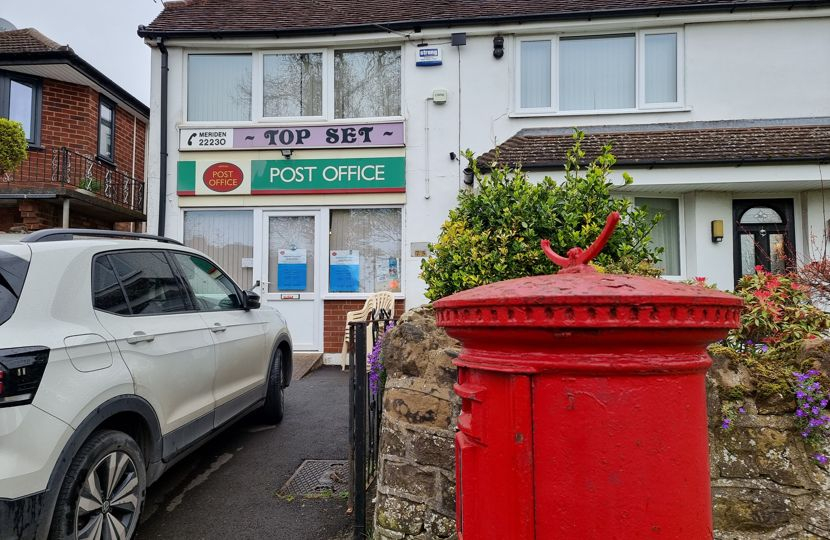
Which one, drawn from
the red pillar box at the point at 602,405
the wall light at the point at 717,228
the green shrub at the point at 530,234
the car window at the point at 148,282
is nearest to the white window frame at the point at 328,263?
the green shrub at the point at 530,234

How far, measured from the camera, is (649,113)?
8.62 m

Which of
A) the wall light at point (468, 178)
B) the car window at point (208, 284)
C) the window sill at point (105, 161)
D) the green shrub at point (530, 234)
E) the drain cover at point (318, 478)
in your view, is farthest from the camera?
the window sill at point (105, 161)

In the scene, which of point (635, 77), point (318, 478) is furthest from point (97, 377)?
point (635, 77)

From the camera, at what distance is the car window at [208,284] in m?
3.87

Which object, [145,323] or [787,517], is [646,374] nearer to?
[787,517]

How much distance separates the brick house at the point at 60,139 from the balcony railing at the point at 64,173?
17 millimetres

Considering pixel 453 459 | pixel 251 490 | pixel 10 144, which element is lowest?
pixel 251 490

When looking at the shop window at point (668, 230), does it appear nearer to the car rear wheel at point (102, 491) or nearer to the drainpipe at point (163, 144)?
the car rear wheel at point (102, 491)

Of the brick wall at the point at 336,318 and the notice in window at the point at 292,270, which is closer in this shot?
the brick wall at the point at 336,318

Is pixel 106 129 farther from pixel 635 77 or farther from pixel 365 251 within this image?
pixel 635 77

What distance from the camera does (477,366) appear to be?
122 cm

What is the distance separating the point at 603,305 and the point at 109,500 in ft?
8.86

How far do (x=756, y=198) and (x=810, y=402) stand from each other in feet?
25.0

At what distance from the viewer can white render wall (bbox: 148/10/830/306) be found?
27.1 ft
